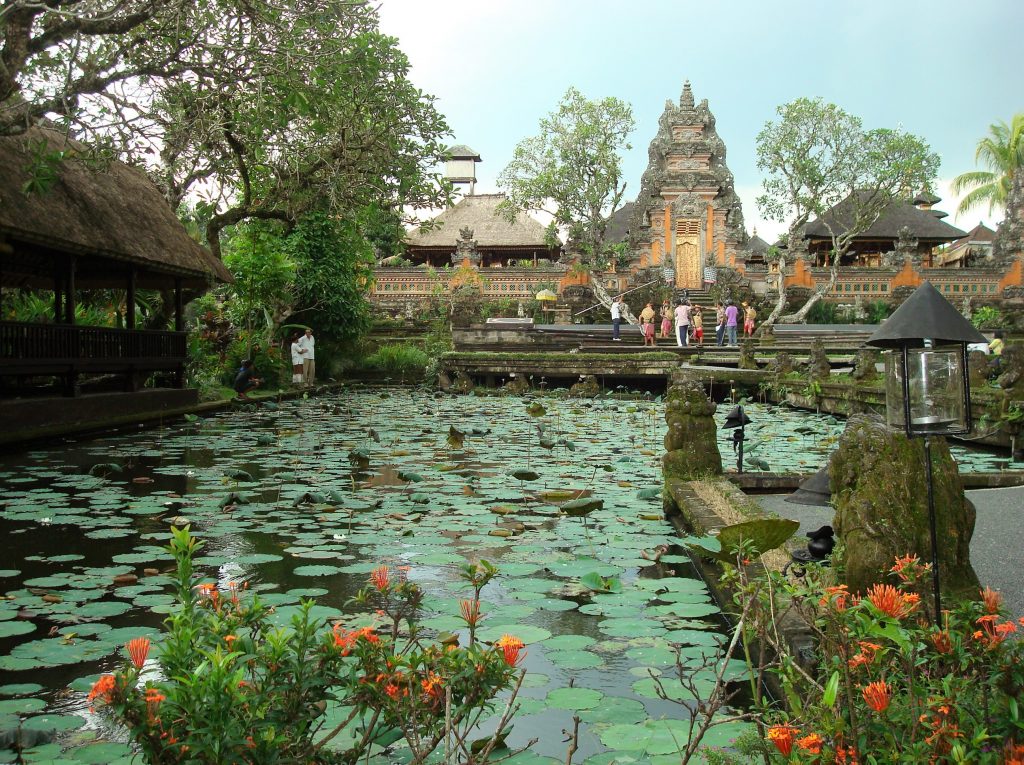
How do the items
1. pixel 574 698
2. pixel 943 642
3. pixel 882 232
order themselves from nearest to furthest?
pixel 943 642 → pixel 574 698 → pixel 882 232

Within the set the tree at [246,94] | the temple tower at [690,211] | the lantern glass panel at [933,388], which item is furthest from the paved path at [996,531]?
the temple tower at [690,211]

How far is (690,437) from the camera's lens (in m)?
6.02

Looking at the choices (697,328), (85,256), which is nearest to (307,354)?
(85,256)

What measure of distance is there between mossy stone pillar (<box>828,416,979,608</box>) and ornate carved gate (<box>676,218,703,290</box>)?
2988cm

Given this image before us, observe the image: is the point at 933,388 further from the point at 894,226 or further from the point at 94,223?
the point at 894,226

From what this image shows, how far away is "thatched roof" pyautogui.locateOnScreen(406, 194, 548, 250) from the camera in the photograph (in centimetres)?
3756

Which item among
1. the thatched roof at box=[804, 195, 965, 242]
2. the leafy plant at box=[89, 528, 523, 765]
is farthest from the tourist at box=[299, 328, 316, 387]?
the thatched roof at box=[804, 195, 965, 242]

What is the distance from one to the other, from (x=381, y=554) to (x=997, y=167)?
35963 millimetres

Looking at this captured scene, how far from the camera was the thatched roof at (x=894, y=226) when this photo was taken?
36.1 meters

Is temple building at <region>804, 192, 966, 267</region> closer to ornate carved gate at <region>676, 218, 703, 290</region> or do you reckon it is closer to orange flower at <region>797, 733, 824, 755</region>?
ornate carved gate at <region>676, 218, 703, 290</region>

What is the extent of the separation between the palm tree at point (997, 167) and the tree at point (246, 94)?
92.5 feet

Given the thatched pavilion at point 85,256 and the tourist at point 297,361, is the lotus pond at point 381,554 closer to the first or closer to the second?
the thatched pavilion at point 85,256

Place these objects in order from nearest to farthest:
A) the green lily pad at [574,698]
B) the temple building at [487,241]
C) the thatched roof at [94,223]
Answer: the green lily pad at [574,698]
the thatched roof at [94,223]
the temple building at [487,241]

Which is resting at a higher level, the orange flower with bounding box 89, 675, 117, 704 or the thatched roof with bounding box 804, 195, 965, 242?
the thatched roof with bounding box 804, 195, 965, 242
